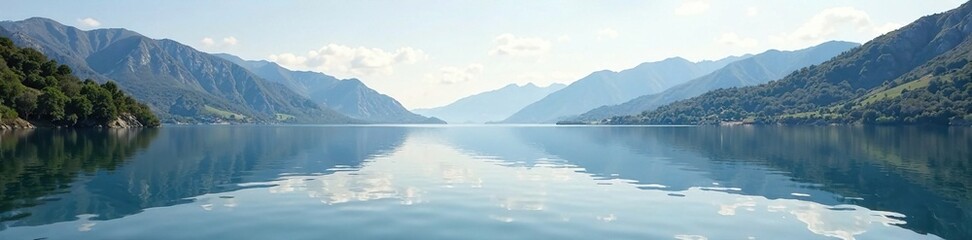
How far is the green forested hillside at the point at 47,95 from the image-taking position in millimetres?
147375

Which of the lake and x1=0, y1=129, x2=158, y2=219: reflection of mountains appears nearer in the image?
the lake

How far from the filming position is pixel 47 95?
15250 centimetres

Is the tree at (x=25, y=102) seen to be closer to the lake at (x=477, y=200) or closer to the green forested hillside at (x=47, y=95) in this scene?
the green forested hillside at (x=47, y=95)

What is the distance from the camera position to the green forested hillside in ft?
484

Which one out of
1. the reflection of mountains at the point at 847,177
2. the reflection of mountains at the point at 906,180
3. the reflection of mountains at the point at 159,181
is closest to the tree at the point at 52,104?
the reflection of mountains at the point at 159,181

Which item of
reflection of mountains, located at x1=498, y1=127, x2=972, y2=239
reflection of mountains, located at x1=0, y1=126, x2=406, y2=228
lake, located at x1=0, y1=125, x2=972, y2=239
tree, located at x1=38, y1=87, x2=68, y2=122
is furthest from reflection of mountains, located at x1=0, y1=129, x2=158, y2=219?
tree, located at x1=38, y1=87, x2=68, y2=122

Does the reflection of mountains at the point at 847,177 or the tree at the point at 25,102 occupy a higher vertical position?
the tree at the point at 25,102

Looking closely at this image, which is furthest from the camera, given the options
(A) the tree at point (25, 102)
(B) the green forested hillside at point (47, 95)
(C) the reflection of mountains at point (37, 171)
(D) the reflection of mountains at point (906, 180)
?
(A) the tree at point (25, 102)

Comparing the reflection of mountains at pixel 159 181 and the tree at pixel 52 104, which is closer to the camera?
the reflection of mountains at pixel 159 181

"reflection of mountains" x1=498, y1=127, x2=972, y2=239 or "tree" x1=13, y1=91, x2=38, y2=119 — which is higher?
"tree" x1=13, y1=91, x2=38, y2=119

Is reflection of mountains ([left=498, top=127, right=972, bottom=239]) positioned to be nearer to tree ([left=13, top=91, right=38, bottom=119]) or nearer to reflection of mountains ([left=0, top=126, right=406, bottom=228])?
reflection of mountains ([left=0, top=126, right=406, bottom=228])

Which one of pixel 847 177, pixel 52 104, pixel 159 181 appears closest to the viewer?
pixel 159 181

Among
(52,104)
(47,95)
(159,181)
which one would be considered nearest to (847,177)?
(159,181)

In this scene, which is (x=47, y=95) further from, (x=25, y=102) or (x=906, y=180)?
(x=906, y=180)
